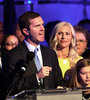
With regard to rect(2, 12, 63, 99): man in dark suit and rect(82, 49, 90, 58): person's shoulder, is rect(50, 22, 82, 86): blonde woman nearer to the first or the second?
rect(82, 49, 90, 58): person's shoulder

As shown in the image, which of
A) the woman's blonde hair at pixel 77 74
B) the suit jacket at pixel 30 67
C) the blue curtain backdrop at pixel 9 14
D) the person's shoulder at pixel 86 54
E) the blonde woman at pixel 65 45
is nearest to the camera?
the suit jacket at pixel 30 67

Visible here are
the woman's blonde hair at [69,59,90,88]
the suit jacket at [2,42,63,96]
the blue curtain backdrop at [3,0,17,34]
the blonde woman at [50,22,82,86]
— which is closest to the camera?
the suit jacket at [2,42,63,96]

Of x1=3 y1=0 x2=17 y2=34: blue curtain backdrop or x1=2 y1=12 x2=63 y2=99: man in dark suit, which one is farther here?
x1=3 y1=0 x2=17 y2=34: blue curtain backdrop

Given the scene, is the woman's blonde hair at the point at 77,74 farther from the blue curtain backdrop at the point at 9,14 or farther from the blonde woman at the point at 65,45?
the blue curtain backdrop at the point at 9,14

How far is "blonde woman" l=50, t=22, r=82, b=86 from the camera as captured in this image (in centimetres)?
506

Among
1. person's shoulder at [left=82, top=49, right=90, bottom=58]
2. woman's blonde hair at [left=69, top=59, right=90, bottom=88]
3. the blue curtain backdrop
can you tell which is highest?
the blue curtain backdrop

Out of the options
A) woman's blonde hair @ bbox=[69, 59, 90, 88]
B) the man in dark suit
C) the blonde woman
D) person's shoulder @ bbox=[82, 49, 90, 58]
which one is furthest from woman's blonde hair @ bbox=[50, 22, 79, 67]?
the man in dark suit

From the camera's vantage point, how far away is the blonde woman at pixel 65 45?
5062 millimetres

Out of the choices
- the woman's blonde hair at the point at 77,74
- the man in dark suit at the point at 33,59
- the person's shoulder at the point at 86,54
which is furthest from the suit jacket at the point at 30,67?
the person's shoulder at the point at 86,54

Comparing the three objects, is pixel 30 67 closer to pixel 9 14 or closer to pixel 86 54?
pixel 86 54

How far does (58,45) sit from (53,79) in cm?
108

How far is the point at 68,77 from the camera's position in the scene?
191 inches

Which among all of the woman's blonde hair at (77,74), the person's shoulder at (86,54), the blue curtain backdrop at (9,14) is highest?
the blue curtain backdrop at (9,14)

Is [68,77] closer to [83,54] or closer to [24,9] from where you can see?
[83,54]
